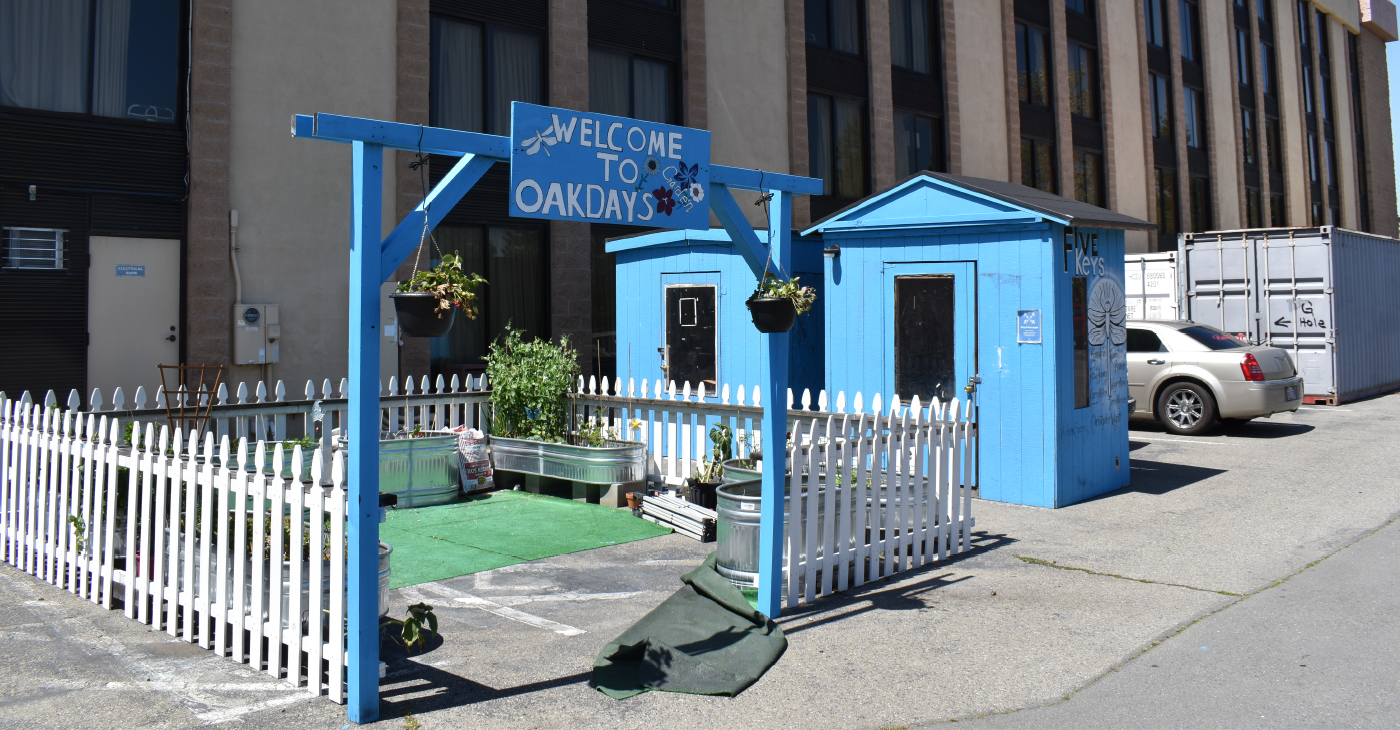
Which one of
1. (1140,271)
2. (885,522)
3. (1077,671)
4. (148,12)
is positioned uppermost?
(148,12)

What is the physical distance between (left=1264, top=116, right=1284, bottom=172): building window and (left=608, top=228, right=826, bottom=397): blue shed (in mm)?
30453

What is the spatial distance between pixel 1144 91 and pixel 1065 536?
78.0 feet

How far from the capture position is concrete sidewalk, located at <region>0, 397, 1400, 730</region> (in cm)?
448

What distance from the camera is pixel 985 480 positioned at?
9906mm

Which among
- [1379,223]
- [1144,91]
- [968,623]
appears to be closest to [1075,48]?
[1144,91]

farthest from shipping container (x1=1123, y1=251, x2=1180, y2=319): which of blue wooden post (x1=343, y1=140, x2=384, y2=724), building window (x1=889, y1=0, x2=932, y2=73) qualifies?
blue wooden post (x1=343, y1=140, x2=384, y2=724)

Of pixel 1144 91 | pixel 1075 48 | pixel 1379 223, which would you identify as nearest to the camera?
pixel 1075 48

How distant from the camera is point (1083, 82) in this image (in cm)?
2616

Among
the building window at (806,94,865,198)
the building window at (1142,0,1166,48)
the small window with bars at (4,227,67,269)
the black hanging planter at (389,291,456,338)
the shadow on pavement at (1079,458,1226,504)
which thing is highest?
the building window at (1142,0,1166,48)

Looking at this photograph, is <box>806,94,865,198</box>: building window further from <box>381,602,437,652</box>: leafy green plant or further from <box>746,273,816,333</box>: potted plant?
<box>381,602,437,652</box>: leafy green plant

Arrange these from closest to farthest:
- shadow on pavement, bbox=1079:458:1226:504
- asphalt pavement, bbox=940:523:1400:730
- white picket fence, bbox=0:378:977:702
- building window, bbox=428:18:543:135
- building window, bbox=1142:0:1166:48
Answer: asphalt pavement, bbox=940:523:1400:730, white picket fence, bbox=0:378:977:702, shadow on pavement, bbox=1079:458:1226:504, building window, bbox=428:18:543:135, building window, bbox=1142:0:1166:48

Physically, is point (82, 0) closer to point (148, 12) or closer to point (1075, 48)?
point (148, 12)

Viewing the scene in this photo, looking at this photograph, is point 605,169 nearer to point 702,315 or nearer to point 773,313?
point 773,313

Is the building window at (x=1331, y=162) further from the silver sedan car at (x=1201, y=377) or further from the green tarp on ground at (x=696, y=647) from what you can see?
the green tarp on ground at (x=696, y=647)
